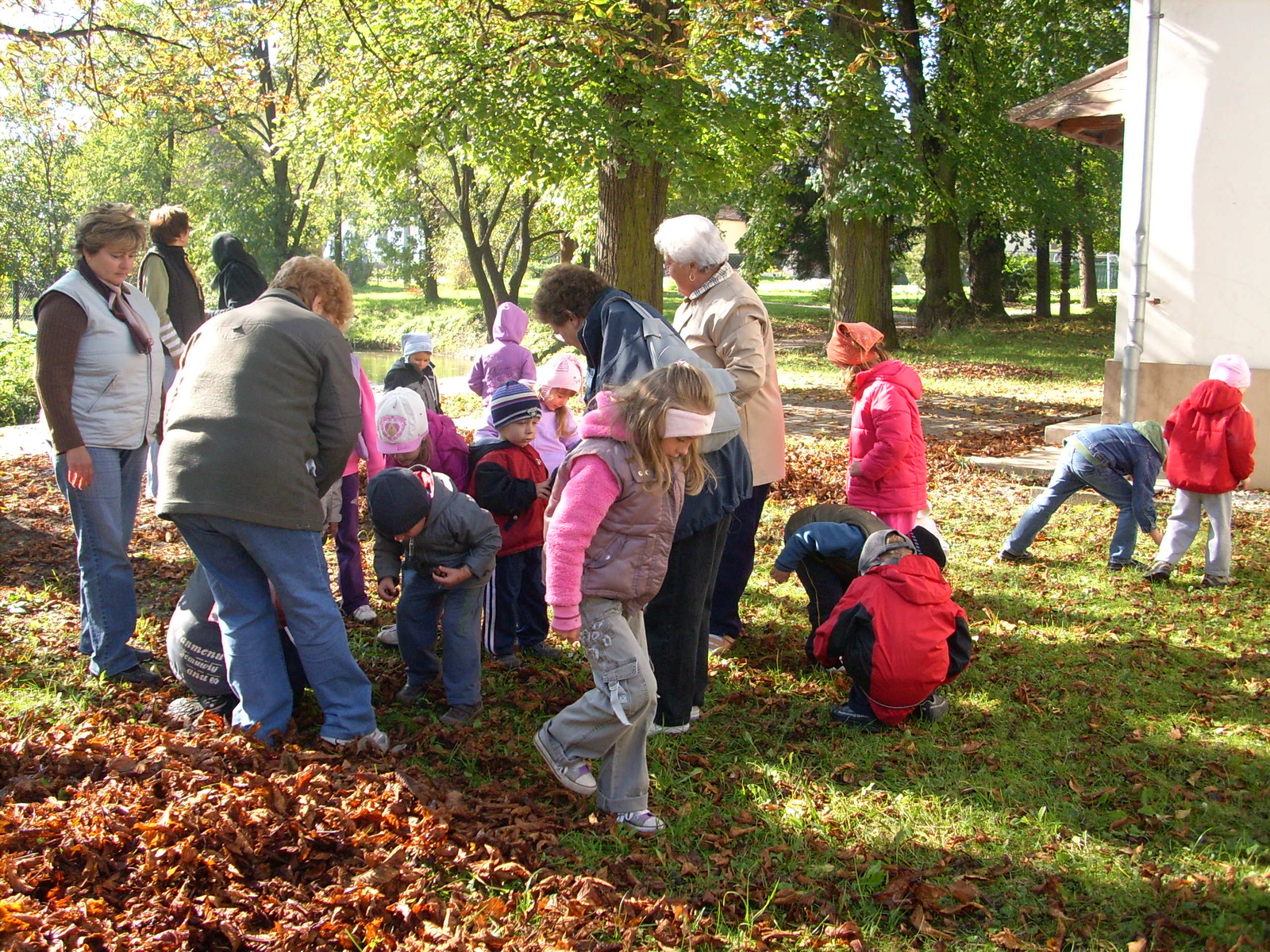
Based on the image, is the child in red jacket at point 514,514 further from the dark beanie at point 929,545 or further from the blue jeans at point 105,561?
the dark beanie at point 929,545

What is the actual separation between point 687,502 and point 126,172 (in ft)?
128

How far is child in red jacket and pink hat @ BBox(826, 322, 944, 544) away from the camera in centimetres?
579

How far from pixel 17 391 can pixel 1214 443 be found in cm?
1557

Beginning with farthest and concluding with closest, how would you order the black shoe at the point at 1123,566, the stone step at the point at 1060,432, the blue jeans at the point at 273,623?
the stone step at the point at 1060,432 → the black shoe at the point at 1123,566 → the blue jeans at the point at 273,623

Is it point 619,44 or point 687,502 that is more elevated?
point 619,44

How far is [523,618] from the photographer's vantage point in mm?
5676

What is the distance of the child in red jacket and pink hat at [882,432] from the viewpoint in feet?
19.0

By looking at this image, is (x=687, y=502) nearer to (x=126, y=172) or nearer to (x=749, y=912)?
(x=749, y=912)

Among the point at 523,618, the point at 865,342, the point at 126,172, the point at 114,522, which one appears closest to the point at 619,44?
the point at 865,342

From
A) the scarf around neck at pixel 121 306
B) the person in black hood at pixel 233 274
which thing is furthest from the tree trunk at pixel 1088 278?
the scarf around neck at pixel 121 306

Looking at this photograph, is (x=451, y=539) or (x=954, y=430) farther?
(x=954, y=430)

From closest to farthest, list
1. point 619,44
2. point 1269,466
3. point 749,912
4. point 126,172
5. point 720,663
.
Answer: point 749,912 → point 720,663 → point 619,44 → point 1269,466 → point 126,172

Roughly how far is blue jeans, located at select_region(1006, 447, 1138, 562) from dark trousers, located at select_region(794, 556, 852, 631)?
2.59 meters

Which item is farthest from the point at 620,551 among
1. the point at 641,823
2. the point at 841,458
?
the point at 841,458
